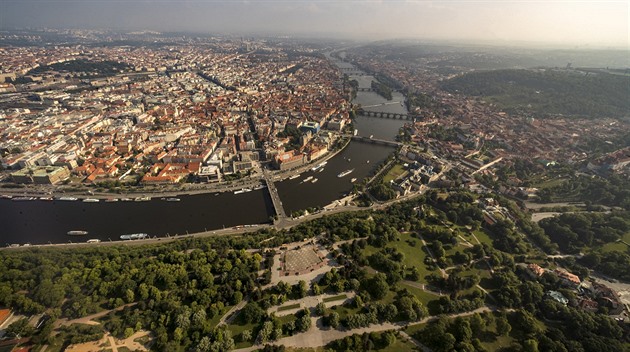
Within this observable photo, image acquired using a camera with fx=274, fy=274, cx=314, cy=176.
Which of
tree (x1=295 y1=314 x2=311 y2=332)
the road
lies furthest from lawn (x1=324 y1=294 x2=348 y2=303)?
tree (x1=295 y1=314 x2=311 y2=332)

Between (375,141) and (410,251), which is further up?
(375,141)

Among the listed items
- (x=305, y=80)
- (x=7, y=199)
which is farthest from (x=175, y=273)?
(x=305, y=80)

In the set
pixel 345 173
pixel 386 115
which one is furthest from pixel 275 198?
pixel 386 115

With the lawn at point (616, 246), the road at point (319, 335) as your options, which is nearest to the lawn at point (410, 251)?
the road at point (319, 335)

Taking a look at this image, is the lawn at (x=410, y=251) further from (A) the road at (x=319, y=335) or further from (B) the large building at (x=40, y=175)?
(B) the large building at (x=40, y=175)

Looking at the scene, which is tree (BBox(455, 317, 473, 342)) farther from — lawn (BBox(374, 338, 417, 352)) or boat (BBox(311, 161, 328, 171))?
boat (BBox(311, 161, 328, 171))

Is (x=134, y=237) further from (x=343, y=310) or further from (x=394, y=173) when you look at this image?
(x=394, y=173)
